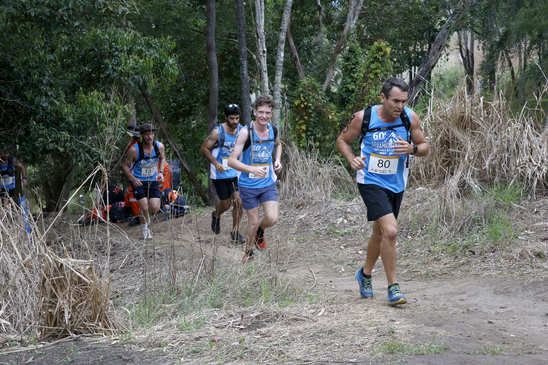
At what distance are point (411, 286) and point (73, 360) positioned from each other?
4.03 meters

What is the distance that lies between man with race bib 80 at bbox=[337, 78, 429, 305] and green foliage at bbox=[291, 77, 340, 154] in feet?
28.6

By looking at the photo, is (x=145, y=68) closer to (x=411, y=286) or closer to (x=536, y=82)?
(x=411, y=286)

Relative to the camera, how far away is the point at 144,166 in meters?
9.40

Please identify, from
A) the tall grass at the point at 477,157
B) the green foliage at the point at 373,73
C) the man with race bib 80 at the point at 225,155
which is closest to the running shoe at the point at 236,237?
the man with race bib 80 at the point at 225,155

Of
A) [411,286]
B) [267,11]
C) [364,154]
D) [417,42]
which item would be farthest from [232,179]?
[417,42]

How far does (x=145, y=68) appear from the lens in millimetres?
9344

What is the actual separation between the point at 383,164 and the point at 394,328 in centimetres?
151

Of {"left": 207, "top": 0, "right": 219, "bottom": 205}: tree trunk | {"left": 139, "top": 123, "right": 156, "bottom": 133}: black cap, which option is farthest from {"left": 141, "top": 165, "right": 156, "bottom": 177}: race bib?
{"left": 207, "top": 0, "right": 219, "bottom": 205}: tree trunk

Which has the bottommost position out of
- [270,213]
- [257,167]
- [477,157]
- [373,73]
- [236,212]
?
[236,212]

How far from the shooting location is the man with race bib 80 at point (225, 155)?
8.80 metres

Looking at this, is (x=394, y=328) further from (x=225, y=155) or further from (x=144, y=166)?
(x=144, y=166)

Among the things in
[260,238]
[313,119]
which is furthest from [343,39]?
[260,238]

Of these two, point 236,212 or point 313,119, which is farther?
point 313,119

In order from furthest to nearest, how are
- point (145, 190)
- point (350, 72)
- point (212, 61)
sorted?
point (350, 72) → point (212, 61) → point (145, 190)
